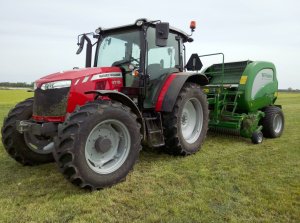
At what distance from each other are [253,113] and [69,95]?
186 inches

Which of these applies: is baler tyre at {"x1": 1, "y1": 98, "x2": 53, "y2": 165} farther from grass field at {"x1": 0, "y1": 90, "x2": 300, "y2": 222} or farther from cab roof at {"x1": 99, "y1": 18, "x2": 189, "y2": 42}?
cab roof at {"x1": 99, "y1": 18, "x2": 189, "y2": 42}

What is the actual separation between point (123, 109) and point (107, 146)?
0.54 metres

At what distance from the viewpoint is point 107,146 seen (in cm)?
420

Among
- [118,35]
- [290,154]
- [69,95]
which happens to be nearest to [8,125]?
[69,95]

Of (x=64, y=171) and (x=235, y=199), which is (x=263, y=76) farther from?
(x=64, y=171)

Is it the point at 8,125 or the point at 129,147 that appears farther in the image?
the point at 8,125

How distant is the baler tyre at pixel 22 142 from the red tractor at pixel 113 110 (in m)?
0.01

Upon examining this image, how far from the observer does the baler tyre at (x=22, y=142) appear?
488 centimetres

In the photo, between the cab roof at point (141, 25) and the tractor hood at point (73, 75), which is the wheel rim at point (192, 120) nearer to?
the cab roof at point (141, 25)

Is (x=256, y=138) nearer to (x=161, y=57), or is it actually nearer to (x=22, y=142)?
(x=161, y=57)

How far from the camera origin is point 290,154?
5.83 meters

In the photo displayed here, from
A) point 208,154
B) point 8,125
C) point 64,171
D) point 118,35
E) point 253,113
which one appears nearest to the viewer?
point 64,171

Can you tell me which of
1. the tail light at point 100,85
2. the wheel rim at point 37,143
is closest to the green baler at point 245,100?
the tail light at point 100,85

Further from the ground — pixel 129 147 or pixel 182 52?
pixel 182 52
